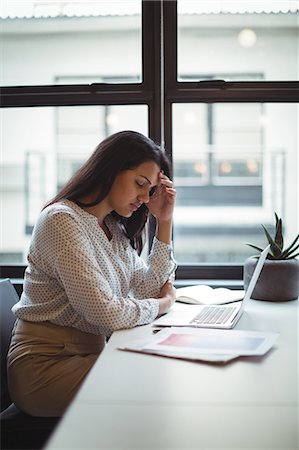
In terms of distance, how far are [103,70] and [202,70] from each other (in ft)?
1.55

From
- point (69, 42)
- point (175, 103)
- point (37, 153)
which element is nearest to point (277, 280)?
point (175, 103)

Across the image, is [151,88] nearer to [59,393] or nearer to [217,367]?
[59,393]

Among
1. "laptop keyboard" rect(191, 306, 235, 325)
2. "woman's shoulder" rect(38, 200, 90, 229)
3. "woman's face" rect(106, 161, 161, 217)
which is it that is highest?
"woman's face" rect(106, 161, 161, 217)

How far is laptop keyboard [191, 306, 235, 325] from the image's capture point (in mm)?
1926

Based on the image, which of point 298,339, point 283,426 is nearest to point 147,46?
point 298,339

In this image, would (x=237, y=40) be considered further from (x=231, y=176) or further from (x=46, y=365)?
(x=46, y=365)

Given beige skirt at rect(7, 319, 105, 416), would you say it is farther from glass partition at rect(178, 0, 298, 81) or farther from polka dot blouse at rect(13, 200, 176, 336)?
glass partition at rect(178, 0, 298, 81)

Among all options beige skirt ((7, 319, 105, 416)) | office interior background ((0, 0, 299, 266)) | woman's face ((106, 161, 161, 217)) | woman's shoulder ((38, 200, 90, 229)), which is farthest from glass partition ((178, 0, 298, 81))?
beige skirt ((7, 319, 105, 416))

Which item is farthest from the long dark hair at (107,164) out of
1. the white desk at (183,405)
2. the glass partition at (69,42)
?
the glass partition at (69,42)

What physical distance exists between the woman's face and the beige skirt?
46cm

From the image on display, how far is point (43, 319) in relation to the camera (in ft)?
6.43

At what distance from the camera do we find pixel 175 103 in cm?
295

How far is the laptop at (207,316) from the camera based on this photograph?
6.20 feet

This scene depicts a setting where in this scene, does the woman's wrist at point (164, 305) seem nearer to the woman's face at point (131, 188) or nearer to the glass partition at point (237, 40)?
the woman's face at point (131, 188)
